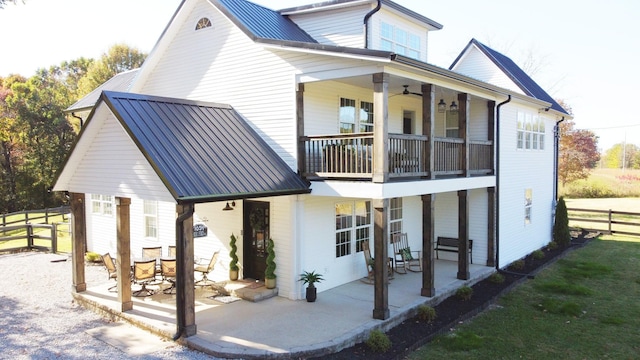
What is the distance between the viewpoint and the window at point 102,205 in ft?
55.2

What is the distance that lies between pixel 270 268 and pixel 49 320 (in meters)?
5.10

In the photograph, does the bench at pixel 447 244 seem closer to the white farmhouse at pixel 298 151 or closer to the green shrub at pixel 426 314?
the white farmhouse at pixel 298 151

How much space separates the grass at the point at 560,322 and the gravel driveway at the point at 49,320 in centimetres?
541

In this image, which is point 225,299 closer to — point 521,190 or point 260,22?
point 260,22

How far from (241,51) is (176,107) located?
2685mm

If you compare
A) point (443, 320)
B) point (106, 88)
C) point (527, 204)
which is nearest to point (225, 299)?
point (443, 320)

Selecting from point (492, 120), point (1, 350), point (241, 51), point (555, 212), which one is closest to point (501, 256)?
point (492, 120)

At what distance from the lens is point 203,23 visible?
1327 cm

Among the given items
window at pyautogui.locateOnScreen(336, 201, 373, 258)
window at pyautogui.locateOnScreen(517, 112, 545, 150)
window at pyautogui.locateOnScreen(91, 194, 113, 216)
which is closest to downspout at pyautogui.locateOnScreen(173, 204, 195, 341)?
window at pyautogui.locateOnScreen(336, 201, 373, 258)

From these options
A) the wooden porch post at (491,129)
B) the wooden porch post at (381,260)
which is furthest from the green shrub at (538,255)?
the wooden porch post at (381,260)

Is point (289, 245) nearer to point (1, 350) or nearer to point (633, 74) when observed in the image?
point (1, 350)

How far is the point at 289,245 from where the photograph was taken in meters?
11.3

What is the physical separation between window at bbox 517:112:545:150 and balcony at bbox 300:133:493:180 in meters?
5.41

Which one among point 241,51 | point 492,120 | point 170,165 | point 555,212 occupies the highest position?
point 241,51
